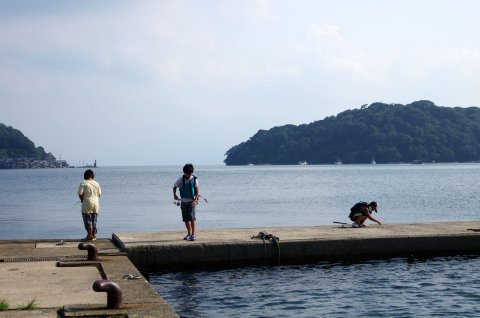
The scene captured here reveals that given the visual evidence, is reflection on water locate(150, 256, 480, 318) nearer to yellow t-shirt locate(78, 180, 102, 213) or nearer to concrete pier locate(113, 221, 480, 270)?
concrete pier locate(113, 221, 480, 270)

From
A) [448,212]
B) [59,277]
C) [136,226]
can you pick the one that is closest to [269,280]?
[59,277]

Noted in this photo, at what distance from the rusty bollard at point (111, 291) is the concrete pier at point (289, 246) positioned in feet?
20.2

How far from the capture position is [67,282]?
1109 cm

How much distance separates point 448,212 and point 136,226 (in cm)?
2183

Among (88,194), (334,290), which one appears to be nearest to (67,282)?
(334,290)

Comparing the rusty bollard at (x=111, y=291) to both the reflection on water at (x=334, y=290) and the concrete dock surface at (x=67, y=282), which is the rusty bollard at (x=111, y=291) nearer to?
the concrete dock surface at (x=67, y=282)

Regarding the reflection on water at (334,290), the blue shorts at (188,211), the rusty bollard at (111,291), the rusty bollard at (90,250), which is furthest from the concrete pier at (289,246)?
the rusty bollard at (111,291)

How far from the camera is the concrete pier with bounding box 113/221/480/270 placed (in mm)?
15516

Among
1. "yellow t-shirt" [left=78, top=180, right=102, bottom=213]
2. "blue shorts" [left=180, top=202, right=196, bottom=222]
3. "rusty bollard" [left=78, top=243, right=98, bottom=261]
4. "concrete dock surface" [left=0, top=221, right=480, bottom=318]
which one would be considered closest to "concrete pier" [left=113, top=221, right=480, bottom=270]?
"concrete dock surface" [left=0, top=221, right=480, bottom=318]

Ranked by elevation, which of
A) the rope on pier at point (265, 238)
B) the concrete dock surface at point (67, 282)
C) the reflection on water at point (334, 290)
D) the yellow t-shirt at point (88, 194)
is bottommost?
the reflection on water at point (334, 290)

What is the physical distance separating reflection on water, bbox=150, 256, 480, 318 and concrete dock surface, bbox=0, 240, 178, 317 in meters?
1.61

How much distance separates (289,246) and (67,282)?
21.0ft

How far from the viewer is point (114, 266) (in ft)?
41.3

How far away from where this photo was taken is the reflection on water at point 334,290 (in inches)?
484
